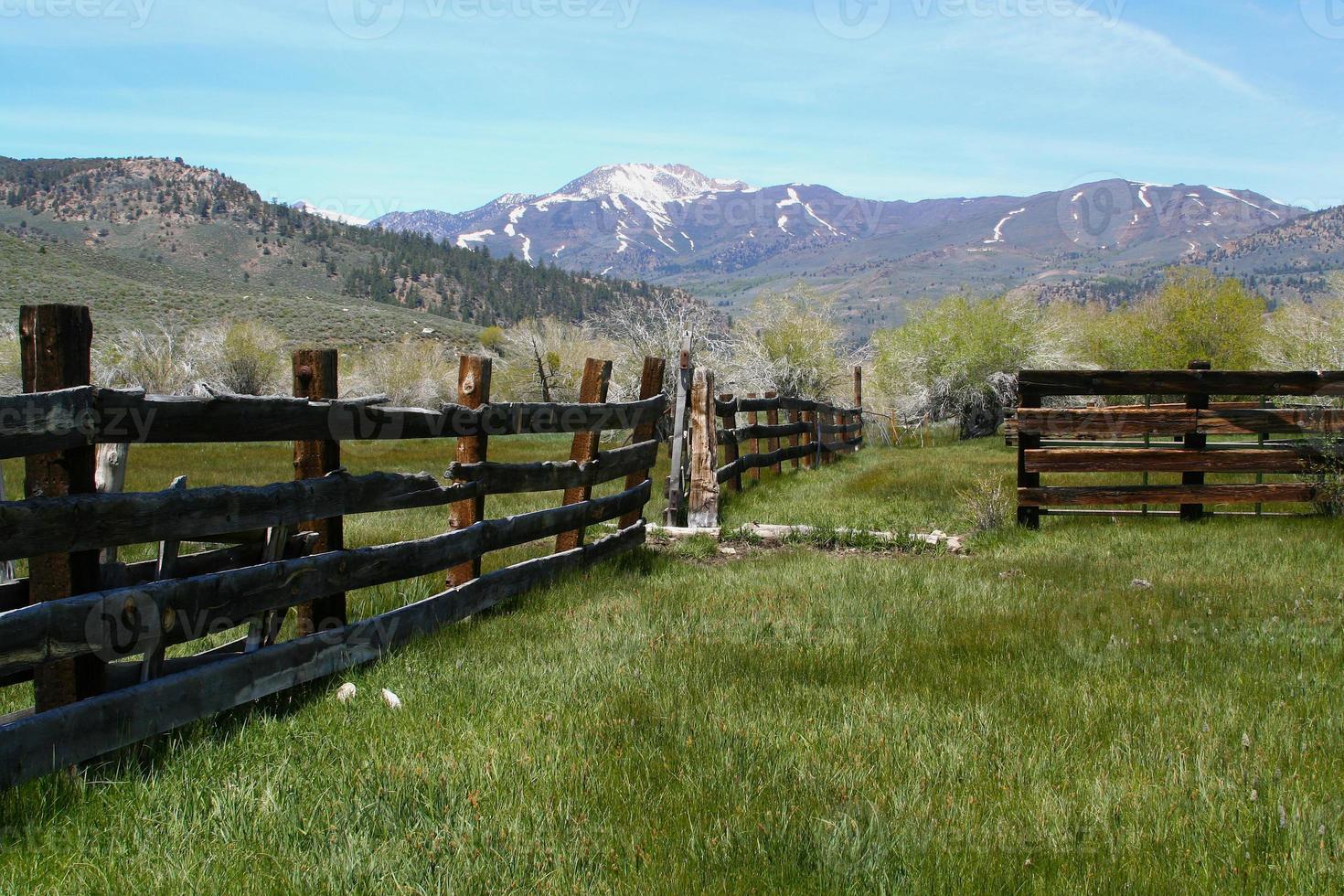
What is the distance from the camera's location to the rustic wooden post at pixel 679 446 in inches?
431

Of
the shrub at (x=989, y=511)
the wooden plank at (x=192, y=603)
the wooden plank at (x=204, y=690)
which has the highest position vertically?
the wooden plank at (x=192, y=603)

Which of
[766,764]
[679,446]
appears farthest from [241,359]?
[766,764]

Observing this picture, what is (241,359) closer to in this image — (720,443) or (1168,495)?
(720,443)

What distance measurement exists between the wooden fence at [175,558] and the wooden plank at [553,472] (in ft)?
0.37

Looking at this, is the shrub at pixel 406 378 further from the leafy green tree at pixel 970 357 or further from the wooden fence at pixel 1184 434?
the wooden fence at pixel 1184 434

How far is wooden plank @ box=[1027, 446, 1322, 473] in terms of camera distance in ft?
32.9

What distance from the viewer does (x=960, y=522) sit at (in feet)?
36.7

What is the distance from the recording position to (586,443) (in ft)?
25.9

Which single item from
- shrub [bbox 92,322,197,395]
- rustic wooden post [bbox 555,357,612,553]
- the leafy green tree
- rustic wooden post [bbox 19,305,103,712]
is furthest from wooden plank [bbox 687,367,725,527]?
shrub [bbox 92,322,197,395]

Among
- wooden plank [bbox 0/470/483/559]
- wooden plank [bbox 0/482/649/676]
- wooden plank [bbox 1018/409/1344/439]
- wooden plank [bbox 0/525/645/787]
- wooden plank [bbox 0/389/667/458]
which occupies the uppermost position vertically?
wooden plank [bbox 0/389/667/458]

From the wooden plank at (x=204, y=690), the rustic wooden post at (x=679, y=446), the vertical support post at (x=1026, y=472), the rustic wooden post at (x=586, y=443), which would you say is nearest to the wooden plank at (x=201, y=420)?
the wooden plank at (x=204, y=690)

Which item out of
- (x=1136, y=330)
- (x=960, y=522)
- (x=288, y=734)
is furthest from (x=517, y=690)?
(x=1136, y=330)

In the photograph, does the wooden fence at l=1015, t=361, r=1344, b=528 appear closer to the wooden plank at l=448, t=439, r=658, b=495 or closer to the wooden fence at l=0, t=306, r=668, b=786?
the wooden plank at l=448, t=439, r=658, b=495

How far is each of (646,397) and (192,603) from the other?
6119mm
